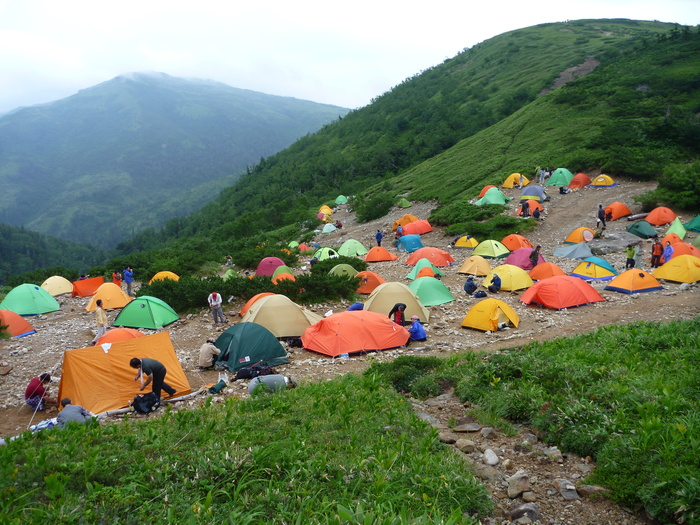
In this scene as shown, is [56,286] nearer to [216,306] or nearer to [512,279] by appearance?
[216,306]

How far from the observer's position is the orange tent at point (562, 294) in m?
15.4

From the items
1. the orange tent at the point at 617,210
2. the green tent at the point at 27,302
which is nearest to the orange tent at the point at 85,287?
the green tent at the point at 27,302

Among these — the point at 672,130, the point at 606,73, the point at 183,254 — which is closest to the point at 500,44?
the point at 606,73

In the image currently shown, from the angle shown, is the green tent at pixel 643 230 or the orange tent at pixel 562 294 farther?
the green tent at pixel 643 230

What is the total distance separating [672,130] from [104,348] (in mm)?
42027

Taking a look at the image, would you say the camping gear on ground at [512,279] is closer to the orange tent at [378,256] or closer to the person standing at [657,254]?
the person standing at [657,254]

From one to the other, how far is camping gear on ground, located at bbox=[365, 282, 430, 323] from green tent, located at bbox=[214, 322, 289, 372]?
4.25 m

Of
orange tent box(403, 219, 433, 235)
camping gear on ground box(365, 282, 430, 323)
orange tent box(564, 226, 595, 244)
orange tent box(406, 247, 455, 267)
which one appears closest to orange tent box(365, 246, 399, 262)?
orange tent box(406, 247, 455, 267)

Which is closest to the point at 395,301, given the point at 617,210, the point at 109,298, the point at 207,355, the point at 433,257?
the point at 207,355

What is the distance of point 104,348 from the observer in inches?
374

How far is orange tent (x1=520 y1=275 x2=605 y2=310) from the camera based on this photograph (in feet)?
50.5

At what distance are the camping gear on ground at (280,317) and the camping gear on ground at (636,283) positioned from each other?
1164cm

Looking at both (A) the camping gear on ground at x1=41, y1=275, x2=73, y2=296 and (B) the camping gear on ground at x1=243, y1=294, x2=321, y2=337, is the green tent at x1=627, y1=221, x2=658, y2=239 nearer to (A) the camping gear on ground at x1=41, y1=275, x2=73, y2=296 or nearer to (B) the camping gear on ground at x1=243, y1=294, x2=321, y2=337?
(B) the camping gear on ground at x1=243, y1=294, x2=321, y2=337

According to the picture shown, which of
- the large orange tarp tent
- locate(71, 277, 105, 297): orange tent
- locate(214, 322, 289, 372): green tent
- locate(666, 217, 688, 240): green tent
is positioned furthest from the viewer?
locate(71, 277, 105, 297): orange tent
